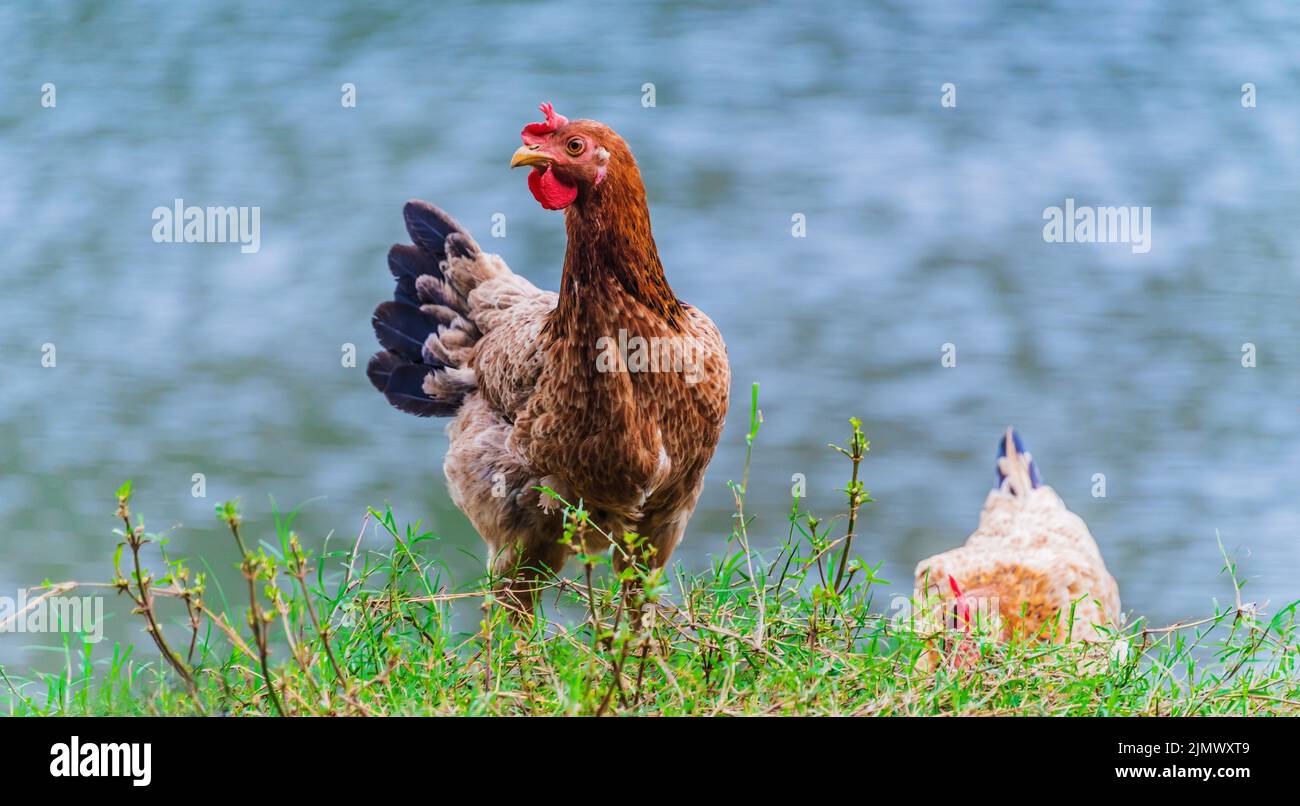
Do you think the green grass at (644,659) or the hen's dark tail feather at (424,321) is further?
the hen's dark tail feather at (424,321)

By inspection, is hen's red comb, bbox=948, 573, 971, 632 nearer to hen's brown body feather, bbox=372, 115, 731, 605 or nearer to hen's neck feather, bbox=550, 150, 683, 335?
hen's brown body feather, bbox=372, 115, 731, 605

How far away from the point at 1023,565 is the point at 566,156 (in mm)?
1213

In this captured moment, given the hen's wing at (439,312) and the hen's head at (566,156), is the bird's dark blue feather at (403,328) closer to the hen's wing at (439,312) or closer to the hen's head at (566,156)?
the hen's wing at (439,312)

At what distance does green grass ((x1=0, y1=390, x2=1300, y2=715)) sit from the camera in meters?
1.17

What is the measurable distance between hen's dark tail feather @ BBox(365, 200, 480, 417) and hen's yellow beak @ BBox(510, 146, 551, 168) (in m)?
0.72

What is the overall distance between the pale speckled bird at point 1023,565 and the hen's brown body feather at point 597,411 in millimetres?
528

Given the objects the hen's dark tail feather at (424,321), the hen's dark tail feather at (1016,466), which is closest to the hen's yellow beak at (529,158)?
the hen's dark tail feather at (424,321)

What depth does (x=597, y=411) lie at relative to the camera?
1.59 metres

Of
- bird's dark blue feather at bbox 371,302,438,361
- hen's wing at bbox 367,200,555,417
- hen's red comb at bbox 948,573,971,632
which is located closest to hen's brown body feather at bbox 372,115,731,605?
hen's wing at bbox 367,200,555,417

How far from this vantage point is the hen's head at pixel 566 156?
5.14 feet

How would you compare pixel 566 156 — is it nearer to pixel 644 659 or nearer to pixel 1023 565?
pixel 644 659
